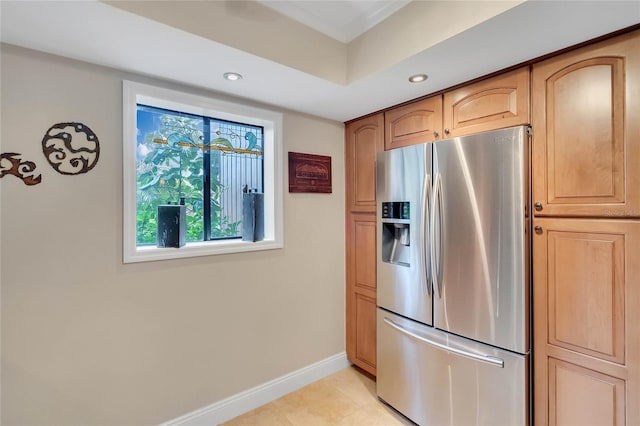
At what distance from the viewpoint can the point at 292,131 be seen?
7.82 feet

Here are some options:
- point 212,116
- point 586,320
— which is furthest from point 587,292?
point 212,116

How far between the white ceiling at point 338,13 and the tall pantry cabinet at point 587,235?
2.86ft

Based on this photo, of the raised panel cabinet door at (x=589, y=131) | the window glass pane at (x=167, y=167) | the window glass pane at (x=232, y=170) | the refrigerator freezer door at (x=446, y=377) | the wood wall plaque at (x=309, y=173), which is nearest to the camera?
the raised panel cabinet door at (x=589, y=131)

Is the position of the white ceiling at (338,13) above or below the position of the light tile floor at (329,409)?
above

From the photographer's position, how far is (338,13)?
5.45 feet

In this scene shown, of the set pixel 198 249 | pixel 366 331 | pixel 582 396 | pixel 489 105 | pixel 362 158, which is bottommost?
pixel 366 331

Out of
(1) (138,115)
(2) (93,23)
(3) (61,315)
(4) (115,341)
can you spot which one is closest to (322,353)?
(4) (115,341)

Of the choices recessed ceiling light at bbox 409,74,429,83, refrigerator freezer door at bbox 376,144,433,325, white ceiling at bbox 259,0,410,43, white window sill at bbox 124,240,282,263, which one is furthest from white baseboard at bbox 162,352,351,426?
white ceiling at bbox 259,0,410,43

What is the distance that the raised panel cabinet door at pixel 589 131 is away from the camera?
127cm

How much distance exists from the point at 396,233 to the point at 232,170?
4.40 feet

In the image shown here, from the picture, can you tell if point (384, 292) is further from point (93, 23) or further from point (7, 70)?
point (7, 70)

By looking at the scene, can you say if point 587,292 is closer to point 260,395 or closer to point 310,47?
point 310,47

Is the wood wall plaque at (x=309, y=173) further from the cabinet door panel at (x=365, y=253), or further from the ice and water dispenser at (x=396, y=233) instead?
the ice and water dispenser at (x=396, y=233)

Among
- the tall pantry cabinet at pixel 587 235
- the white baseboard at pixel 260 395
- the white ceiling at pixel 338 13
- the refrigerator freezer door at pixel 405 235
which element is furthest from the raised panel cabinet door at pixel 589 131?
the white baseboard at pixel 260 395
